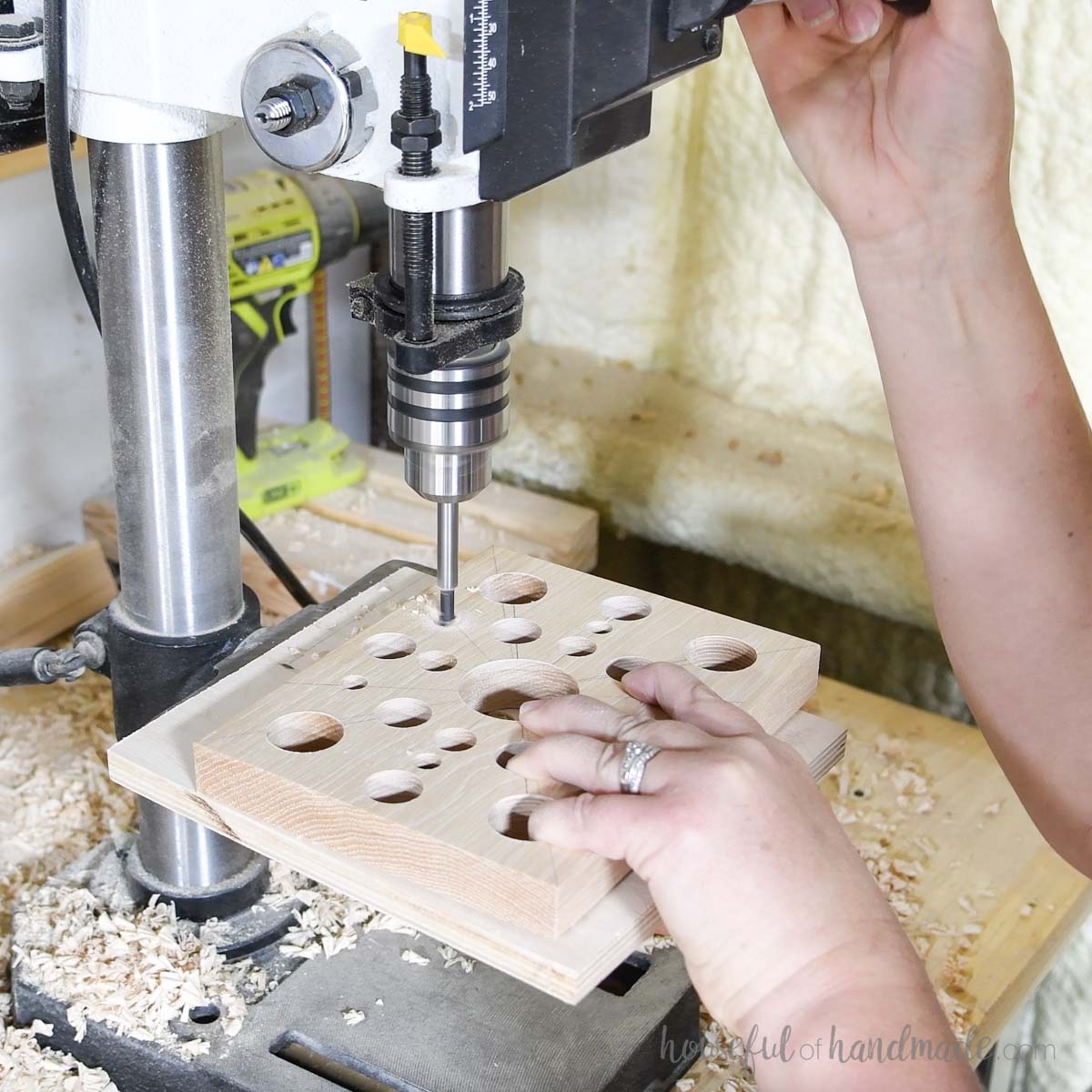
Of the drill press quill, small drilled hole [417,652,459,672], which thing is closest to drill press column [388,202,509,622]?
the drill press quill

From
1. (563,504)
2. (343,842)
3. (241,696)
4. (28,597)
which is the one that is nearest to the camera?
(343,842)

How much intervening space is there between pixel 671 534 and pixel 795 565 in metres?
0.15

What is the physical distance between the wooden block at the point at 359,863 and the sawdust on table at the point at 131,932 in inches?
6.3

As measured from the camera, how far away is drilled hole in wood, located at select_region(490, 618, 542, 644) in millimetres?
902

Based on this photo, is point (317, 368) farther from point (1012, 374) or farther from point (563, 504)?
point (1012, 374)

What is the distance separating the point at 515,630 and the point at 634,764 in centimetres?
21

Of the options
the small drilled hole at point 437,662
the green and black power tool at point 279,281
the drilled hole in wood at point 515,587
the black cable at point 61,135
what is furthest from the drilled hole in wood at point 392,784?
the green and black power tool at point 279,281

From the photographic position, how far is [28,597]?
140 cm

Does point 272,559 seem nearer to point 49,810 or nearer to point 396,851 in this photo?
point 49,810

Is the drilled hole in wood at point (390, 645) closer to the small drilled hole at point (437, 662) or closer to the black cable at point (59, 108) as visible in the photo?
the small drilled hole at point (437, 662)

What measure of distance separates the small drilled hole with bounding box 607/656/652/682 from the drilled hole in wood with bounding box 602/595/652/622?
7 centimetres

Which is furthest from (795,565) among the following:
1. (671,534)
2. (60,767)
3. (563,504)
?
(60,767)

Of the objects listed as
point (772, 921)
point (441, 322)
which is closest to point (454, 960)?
point (772, 921)

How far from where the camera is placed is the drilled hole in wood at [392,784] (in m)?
0.76
